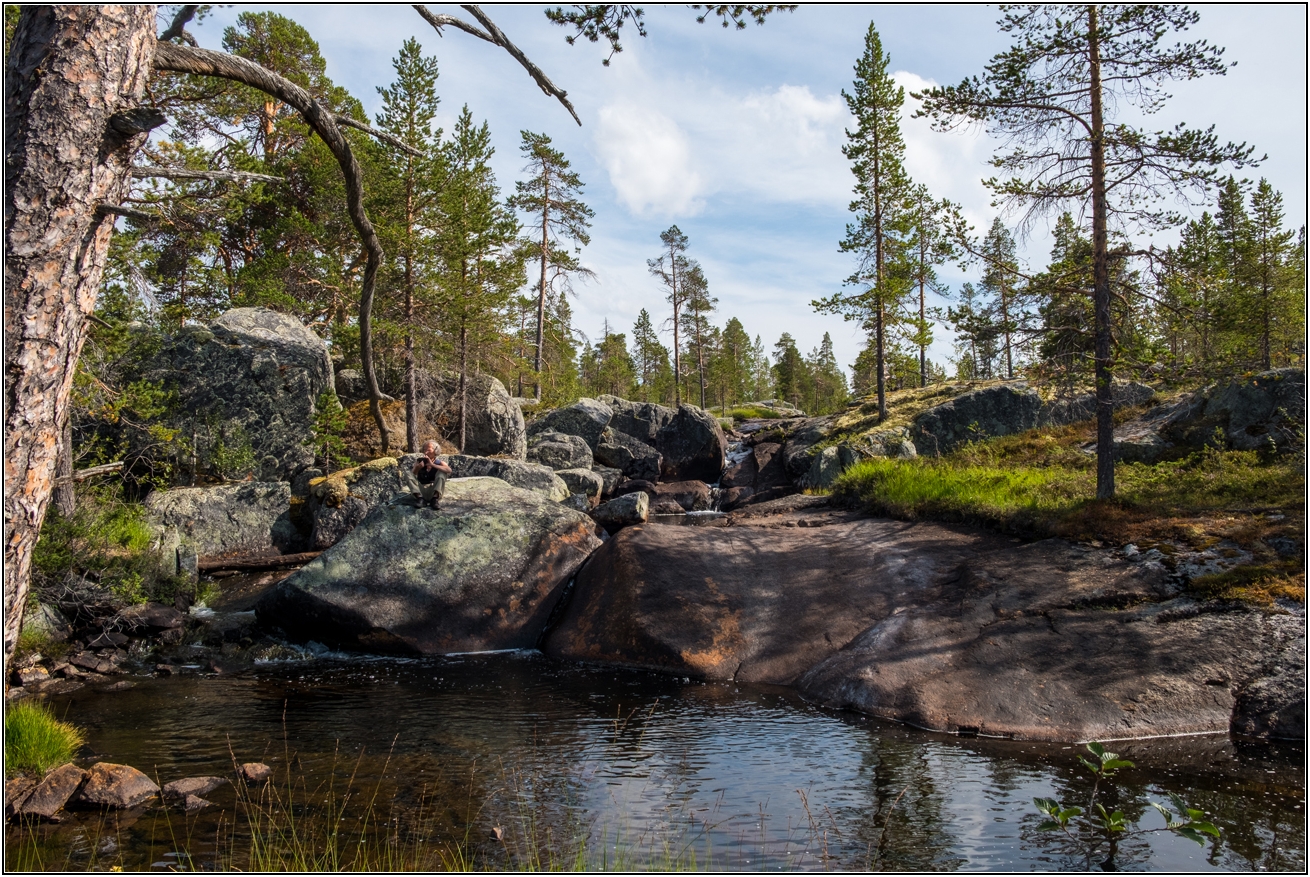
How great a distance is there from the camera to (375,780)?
7.10 m

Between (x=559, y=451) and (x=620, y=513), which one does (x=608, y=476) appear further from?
(x=620, y=513)

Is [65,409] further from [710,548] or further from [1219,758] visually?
[710,548]

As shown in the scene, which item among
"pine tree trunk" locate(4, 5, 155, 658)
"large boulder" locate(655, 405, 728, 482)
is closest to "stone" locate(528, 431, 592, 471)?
"large boulder" locate(655, 405, 728, 482)

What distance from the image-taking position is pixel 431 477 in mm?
14648

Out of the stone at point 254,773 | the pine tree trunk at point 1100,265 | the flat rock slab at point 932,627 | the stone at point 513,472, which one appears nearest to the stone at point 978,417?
the pine tree trunk at point 1100,265

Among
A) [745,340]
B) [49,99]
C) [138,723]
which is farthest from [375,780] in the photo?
[745,340]

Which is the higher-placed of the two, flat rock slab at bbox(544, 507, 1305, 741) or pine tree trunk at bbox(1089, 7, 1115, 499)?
pine tree trunk at bbox(1089, 7, 1115, 499)

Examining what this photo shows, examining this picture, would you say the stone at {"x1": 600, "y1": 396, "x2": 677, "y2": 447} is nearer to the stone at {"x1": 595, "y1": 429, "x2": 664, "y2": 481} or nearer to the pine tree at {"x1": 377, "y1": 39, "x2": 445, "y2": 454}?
the stone at {"x1": 595, "y1": 429, "x2": 664, "y2": 481}

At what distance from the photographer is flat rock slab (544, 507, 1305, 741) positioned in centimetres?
815

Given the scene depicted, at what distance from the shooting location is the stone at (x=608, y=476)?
1256 inches

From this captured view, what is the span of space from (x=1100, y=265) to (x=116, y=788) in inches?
588

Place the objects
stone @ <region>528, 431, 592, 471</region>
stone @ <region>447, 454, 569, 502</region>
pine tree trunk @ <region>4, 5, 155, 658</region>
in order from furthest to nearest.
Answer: stone @ <region>528, 431, 592, 471</region>, stone @ <region>447, 454, 569, 502</region>, pine tree trunk @ <region>4, 5, 155, 658</region>

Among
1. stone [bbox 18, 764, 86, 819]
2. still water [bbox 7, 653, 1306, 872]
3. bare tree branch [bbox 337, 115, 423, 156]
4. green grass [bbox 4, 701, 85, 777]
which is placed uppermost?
bare tree branch [bbox 337, 115, 423, 156]

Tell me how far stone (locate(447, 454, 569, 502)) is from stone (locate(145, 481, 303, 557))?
4.84 m
